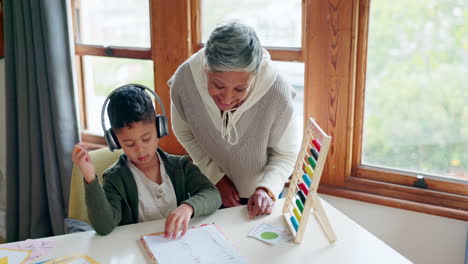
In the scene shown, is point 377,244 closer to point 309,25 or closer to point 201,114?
point 201,114

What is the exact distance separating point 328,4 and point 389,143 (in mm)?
649

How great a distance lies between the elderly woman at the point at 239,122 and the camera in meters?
1.55

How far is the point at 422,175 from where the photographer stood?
2.08m

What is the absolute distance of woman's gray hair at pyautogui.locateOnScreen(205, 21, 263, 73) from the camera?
1.47m

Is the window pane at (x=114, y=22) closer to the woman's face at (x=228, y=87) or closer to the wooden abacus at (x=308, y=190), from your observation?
the woman's face at (x=228, y=87)

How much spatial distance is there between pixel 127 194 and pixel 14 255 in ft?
1.19

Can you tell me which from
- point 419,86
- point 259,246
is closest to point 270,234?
point 259,246

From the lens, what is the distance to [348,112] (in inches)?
82.5

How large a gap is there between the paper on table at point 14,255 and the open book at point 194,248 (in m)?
0.31

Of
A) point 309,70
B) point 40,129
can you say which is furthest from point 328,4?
point 40,129

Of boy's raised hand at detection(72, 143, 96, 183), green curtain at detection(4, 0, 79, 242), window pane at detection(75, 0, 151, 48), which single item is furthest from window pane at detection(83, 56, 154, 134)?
boy's raised hand at detection(72, 143, 96, 183)

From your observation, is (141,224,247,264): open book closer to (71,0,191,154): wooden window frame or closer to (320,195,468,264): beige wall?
(320,195,468,264): beige wall

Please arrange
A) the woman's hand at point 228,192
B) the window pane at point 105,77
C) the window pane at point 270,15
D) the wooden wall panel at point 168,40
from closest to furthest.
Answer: the woman's hand at point 228,192
the window pane at point 270,15
the wooden wall panel at point 168,40
the window pane at point 105,77

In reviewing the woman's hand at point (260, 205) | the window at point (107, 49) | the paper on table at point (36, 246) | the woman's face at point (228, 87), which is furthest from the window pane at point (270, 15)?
the paper on table at point (36, 246)
